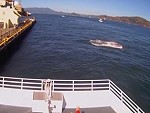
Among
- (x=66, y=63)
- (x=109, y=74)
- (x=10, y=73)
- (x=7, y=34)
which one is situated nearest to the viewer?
(x=10, y=73)

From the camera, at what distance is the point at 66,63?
41.6 m

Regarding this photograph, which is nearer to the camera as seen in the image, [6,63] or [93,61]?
[6,63]

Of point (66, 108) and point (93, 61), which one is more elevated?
point (66, 108)

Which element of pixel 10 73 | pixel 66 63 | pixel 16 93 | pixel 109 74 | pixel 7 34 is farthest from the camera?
pixel 7 34

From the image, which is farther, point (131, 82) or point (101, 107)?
point (131, 82)

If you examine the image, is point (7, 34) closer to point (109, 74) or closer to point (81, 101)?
point (109, 74)

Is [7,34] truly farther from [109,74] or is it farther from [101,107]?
[101,107]

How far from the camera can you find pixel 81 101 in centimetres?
1414

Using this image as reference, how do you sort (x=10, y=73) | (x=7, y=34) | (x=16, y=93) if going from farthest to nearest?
(x=7, y=34) < (x=10, y=73) < (x=16, y=93)

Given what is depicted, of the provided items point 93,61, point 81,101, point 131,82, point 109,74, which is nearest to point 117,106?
point 81,101

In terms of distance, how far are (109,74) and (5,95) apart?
1010 inches

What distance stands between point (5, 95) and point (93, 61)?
33034 millimetres

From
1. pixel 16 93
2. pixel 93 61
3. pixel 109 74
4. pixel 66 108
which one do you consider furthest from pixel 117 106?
pixel 93 61

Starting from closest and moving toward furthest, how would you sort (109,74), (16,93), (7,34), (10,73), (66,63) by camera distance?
1. (16,93)
2. (10,73)
3. (109,74)
4. (66,63)
5. (7,34)
